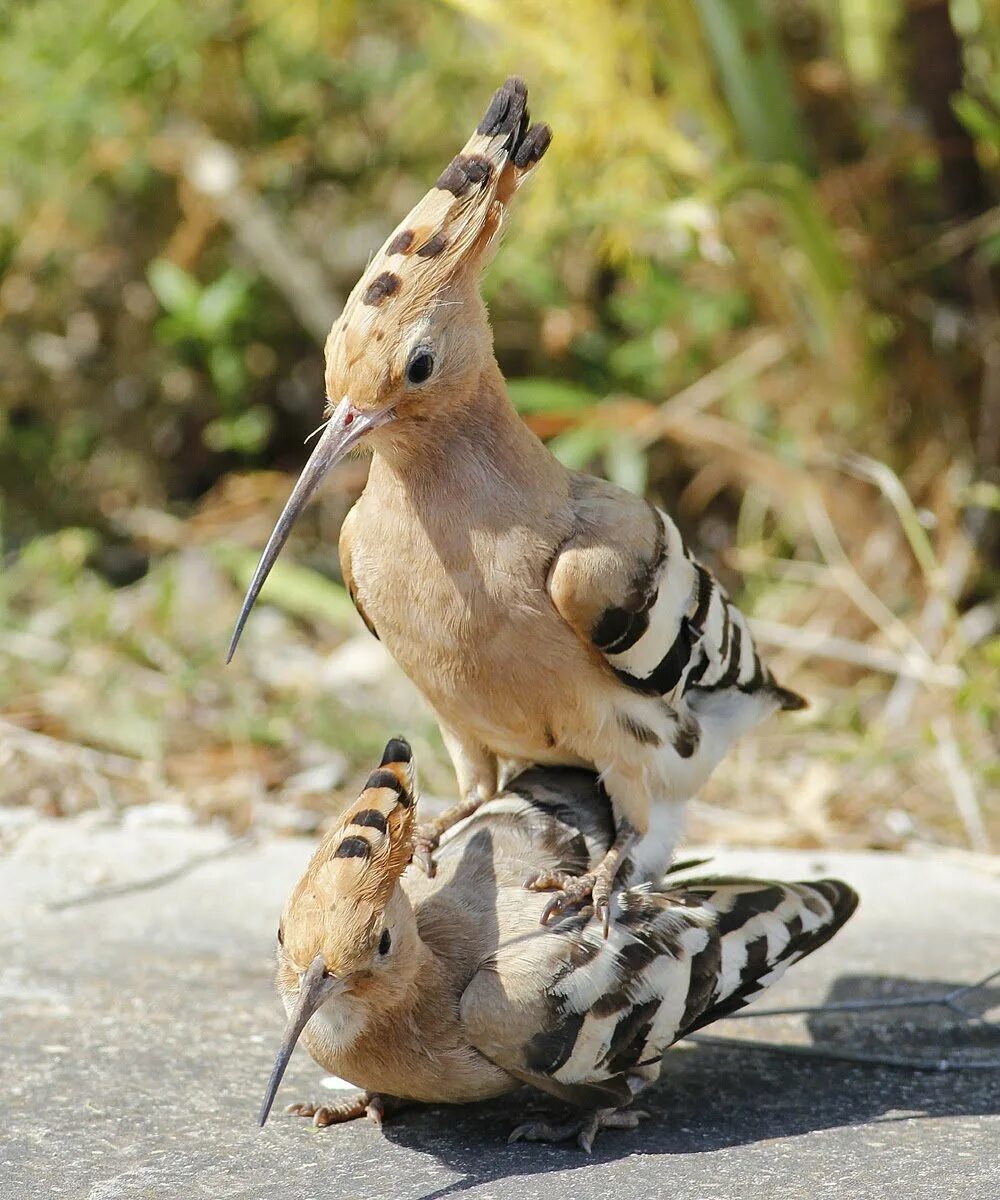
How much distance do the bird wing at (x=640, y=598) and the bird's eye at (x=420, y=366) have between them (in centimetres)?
38

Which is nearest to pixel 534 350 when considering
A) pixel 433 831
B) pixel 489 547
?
pixel 433 831

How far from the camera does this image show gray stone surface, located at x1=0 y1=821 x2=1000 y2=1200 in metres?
2.46

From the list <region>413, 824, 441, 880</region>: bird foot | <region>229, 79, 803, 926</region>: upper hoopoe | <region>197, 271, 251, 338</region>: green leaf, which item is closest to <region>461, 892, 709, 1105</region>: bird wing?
<region>229, 79, 803, 926</region>: upper hoopoe

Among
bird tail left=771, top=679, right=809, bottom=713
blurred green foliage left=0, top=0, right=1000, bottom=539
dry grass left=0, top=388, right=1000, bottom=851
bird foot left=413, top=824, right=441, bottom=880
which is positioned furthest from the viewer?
blurred green foliage left=0, top=0, right=1000, bottom=539

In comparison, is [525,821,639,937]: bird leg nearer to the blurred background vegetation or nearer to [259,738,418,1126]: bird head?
[259,738,418,1126]: bird head

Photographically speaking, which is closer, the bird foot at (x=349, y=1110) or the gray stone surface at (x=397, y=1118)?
the gray stone surface at (x=397, y=1118)

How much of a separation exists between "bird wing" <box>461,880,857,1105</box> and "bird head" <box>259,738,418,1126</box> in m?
0.17

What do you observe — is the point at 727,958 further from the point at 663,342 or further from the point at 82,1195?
the point at 663,342

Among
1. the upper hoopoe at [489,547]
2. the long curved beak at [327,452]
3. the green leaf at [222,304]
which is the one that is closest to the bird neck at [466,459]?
the upper hoopoe at [489,547]

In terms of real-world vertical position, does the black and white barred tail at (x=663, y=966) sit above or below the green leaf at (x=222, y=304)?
below

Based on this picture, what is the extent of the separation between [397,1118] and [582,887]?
0.48m

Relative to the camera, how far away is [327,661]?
5.80 m

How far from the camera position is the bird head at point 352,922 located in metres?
2.43

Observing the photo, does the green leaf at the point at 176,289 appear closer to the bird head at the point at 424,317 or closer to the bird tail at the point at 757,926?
the bird head at the point at 424,317
